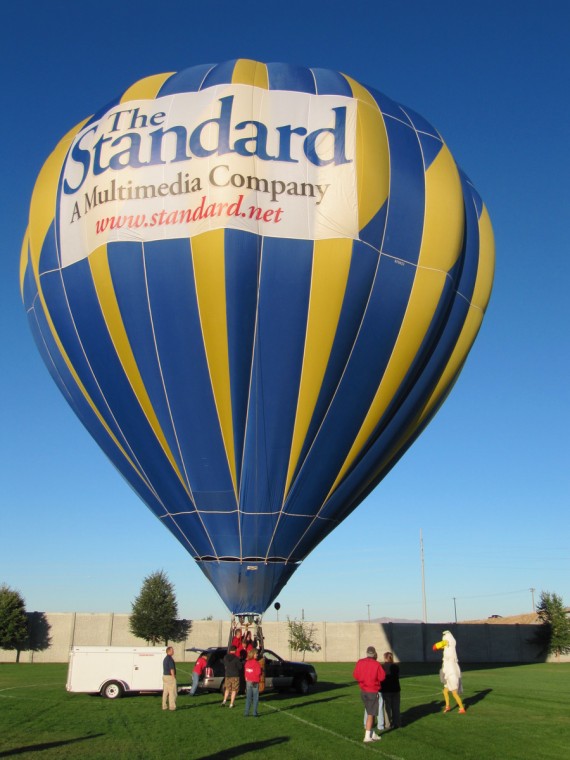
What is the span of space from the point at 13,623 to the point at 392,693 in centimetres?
2871

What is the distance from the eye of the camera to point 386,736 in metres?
11.5

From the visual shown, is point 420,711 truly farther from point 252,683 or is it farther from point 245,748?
point 245,748

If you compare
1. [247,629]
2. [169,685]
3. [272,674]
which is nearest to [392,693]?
[169,685]

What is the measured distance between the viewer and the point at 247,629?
16.5 metres

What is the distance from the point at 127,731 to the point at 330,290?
936cm

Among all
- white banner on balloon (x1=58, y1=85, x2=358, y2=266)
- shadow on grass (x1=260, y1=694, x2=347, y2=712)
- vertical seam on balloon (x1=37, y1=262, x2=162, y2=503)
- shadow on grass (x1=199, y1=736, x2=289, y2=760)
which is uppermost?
white banner on balloon (x1=58, y1=85, x2=358, y2=266)

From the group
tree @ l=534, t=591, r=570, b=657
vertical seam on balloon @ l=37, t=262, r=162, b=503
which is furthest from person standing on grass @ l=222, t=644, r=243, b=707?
tree @ l=534, t=591, r=570, b=657

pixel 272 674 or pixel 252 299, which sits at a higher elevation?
pixel 252 299

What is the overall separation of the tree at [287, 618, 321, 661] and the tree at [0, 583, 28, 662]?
13.1m

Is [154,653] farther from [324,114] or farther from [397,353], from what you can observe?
[324,114]

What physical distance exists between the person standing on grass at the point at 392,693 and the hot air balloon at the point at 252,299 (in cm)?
464

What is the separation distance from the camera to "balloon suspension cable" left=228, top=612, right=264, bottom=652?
16.1 m

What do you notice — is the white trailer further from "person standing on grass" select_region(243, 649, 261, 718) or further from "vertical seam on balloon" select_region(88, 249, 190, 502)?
"vertical seam on balloon" select_region(88, 249, 190, 502)

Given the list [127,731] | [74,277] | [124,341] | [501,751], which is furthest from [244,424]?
[501,751]
